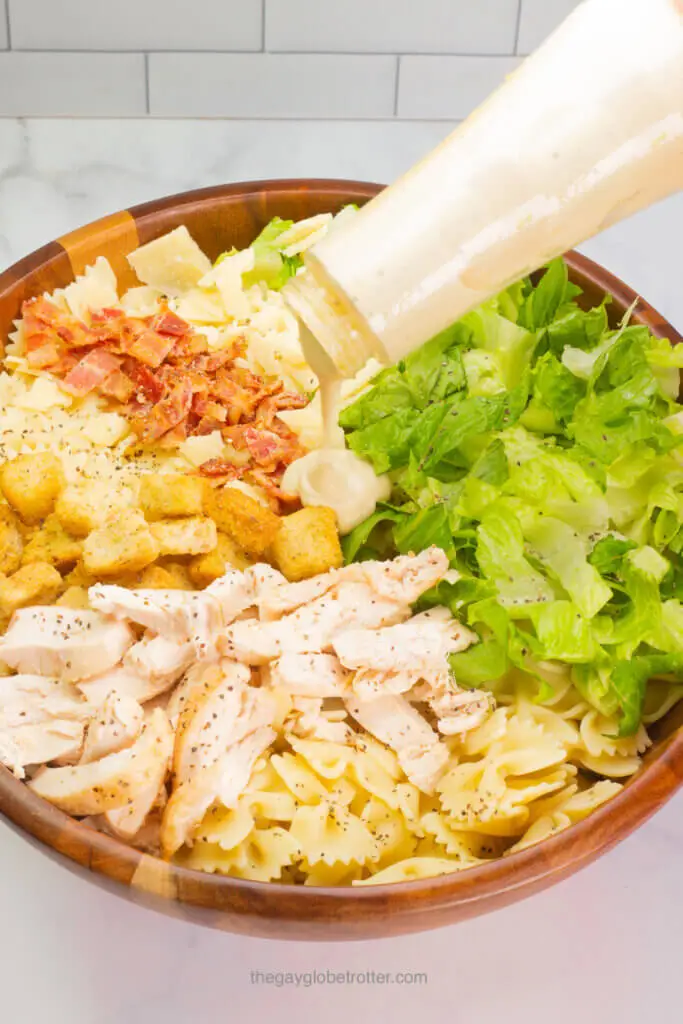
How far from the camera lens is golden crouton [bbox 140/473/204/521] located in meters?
2.13

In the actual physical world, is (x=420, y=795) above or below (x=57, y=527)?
below

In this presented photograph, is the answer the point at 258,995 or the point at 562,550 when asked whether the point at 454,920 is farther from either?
the point at 562,550

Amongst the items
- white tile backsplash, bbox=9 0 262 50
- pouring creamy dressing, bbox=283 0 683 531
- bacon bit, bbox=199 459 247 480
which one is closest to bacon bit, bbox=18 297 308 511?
bacon bit, bbox=199 459 247 480

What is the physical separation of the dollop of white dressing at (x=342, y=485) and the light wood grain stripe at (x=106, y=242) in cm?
68

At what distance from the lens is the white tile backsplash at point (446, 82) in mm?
3611

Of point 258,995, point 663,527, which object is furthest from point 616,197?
point 258,995

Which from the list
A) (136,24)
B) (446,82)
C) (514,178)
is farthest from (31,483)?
(446,82)

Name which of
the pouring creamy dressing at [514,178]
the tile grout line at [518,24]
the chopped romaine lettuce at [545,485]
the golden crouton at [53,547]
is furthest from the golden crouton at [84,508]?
the tile grout line at [518,24]

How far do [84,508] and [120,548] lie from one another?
0.47 ft

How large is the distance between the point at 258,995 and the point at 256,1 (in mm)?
2666

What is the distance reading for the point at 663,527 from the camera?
208 centimetres

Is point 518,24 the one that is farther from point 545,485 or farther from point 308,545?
point 308,545

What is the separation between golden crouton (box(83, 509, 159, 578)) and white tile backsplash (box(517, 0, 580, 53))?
2248 mm

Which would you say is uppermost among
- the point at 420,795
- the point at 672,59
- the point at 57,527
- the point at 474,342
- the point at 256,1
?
the point at 672,59
